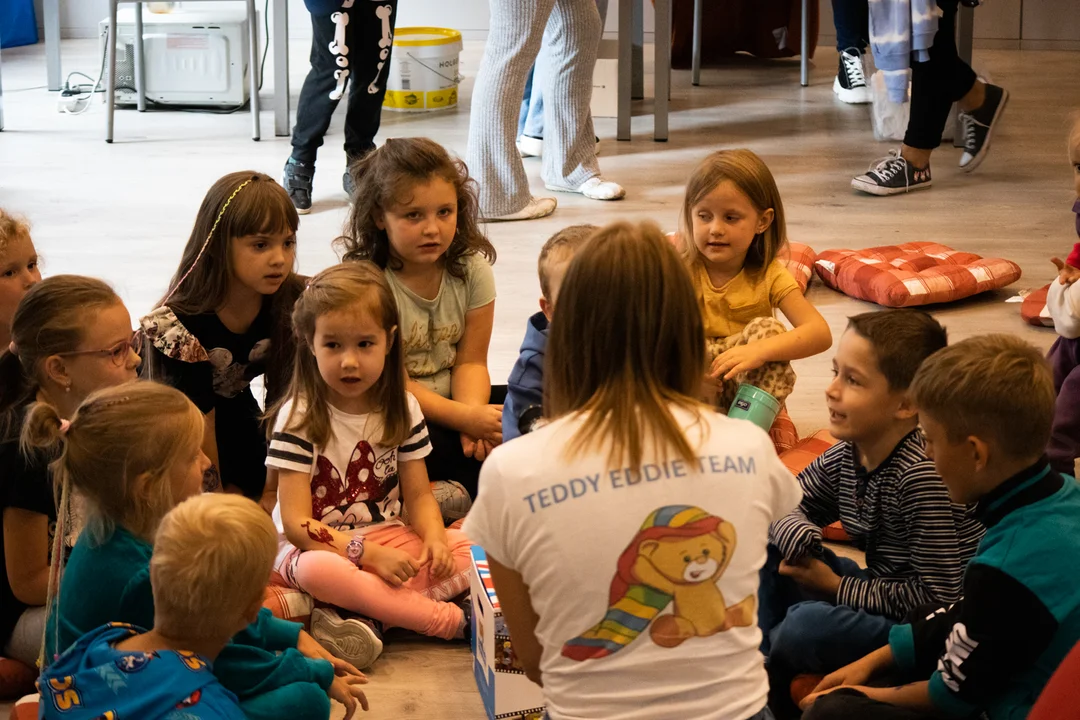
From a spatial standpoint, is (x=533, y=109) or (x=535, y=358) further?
(x=533, y=109)

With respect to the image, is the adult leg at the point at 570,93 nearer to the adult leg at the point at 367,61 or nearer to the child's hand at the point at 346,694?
the adult leg at the point at 367,61

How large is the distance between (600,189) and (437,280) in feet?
6.20

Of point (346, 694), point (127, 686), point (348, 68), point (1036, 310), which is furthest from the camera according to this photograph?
Answer: point (348, 68)

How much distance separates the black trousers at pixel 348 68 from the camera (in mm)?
3834

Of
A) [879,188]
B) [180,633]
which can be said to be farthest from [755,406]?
[879,188]

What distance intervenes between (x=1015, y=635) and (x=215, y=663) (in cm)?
88

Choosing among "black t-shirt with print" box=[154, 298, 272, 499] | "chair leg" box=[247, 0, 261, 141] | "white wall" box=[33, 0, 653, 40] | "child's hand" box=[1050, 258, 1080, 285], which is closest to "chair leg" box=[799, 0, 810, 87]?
"white wall" box=[33, 0, 653, 40]

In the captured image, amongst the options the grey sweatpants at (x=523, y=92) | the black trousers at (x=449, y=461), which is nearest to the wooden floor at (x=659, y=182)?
the grey sweatpants at (x=523, y=92)

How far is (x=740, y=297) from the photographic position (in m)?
2.33

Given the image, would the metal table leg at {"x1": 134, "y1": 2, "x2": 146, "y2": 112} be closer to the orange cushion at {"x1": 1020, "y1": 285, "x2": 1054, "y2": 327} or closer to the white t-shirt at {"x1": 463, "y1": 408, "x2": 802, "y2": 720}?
the orange cushion at {"x1": 1020, "y1": 285, "x2": 1054, "y2": 327}

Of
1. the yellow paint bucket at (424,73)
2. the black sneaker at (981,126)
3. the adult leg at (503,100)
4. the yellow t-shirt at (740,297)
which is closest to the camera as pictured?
the yellow t-shirt at (740,297)

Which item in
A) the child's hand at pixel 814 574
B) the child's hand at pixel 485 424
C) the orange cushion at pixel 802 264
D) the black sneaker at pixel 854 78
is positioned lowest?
the child's hand at pixel 814 574

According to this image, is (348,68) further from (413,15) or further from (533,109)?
(413,15)

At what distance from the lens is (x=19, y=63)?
21.1 ft
